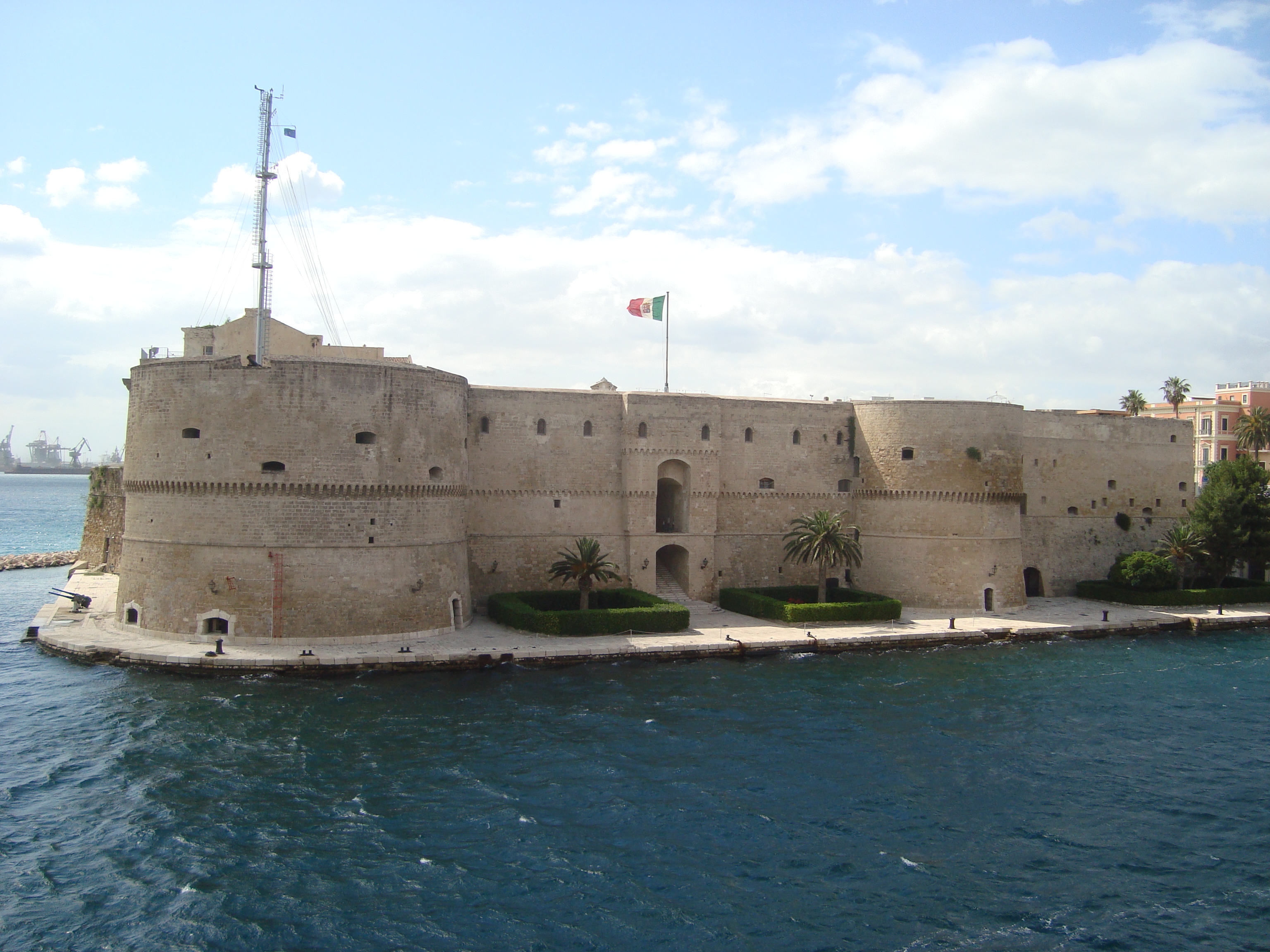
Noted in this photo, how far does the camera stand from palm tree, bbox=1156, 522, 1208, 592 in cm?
4009

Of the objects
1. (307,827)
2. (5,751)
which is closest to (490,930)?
(307,827)

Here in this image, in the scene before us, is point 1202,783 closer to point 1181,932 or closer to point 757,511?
point 1181,932

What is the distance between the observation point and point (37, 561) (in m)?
57.9

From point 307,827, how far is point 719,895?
7.70 metres

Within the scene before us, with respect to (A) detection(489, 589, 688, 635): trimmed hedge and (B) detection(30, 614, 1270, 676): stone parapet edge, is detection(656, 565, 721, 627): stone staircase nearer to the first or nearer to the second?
(A) detection(489, 589, 688, 635): trimmed hedge

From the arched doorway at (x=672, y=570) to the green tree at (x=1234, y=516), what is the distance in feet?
76.4

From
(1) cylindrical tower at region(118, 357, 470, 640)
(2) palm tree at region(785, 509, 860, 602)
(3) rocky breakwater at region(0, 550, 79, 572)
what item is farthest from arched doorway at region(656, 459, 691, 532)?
(3) rocky breakwater at region(0, 550, 79, 572)

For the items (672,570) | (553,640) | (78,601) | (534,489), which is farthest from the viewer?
(672,570)

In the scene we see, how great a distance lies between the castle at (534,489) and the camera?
28078 mm

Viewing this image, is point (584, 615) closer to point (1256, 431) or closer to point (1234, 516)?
point (1234, 516)

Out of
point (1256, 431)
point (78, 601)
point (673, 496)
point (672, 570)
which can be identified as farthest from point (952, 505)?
point (78, 601)

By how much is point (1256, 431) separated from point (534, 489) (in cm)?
4607

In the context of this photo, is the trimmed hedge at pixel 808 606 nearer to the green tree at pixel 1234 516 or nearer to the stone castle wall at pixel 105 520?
the green tree at pixel 1234 516

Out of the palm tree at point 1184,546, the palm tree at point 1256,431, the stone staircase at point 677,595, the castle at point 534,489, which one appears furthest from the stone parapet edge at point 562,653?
the palm tree at point 1256,431
